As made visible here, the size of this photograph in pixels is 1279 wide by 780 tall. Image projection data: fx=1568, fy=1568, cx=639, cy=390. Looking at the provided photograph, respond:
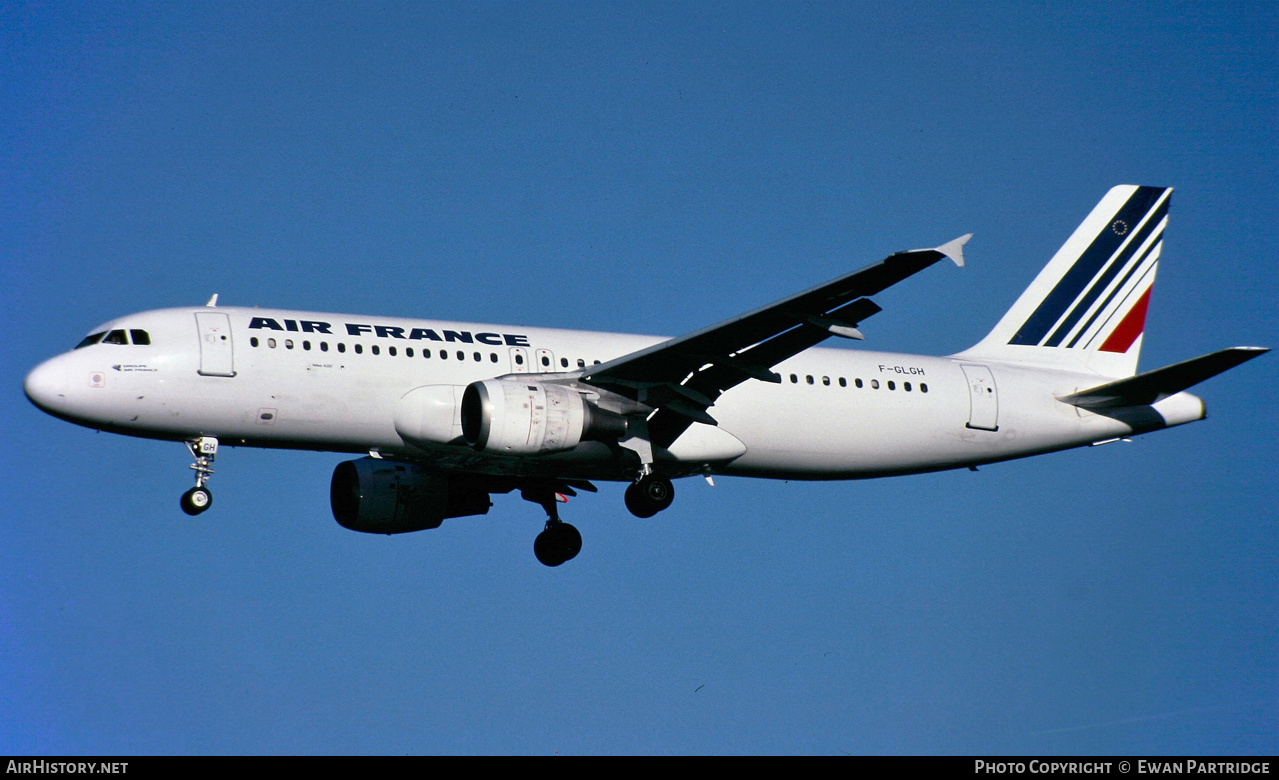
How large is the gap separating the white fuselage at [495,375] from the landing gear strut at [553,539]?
11.8ft

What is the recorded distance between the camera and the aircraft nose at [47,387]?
30.2 m

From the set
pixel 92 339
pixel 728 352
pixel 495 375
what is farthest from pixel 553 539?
pixel 92 339

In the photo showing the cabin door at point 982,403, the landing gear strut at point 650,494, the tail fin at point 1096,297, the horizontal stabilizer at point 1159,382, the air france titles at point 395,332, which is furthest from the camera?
the tail fin at point 1096,297

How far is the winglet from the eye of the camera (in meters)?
26.3

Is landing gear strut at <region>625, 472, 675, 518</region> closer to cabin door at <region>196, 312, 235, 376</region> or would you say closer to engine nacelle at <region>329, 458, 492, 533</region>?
engine nacelle at <region>329, 458, 492, 533</region>

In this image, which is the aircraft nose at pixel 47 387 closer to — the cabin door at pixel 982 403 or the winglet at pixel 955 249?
the winglet at pixel 955 249

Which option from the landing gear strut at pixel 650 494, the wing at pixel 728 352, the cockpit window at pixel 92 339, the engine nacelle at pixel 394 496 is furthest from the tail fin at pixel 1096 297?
the cockpit window at pixel 92 339

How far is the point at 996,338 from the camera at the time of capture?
130ft

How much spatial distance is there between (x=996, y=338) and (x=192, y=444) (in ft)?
65.3

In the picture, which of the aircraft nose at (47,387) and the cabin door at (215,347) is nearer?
the aircraft nose at (47,387)
